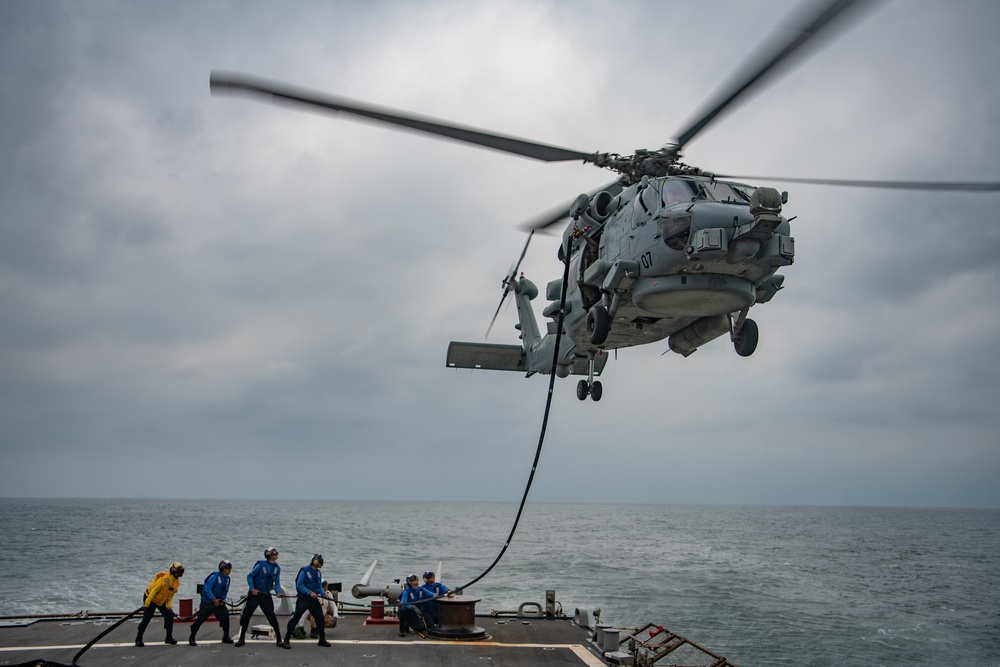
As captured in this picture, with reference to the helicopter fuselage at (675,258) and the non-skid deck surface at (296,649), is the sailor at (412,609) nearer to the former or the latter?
the non-skid deck surface at (296,649)

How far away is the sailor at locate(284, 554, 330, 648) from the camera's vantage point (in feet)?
39.6

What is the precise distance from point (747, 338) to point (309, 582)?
8476 mm


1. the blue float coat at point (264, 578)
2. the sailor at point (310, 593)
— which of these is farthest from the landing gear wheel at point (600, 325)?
the blue float coat at point (264, 578)

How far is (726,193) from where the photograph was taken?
11.6 metres

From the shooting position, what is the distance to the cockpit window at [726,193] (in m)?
11.4

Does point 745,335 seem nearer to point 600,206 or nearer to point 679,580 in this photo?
point 600,206

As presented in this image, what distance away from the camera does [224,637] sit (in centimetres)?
1277

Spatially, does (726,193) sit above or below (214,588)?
above

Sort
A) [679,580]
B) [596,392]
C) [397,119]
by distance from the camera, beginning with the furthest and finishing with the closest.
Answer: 1. [679,580]
2. [596,392]
3. [397,119]

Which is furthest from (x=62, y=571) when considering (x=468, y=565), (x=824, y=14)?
(x=824, y=14)

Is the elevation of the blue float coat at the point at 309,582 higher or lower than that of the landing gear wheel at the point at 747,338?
lower

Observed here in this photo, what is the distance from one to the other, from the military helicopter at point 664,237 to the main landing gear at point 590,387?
1.0 inches

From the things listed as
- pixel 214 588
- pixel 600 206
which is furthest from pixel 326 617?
pixel 600 206

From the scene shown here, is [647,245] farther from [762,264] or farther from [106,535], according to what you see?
[106,535]
